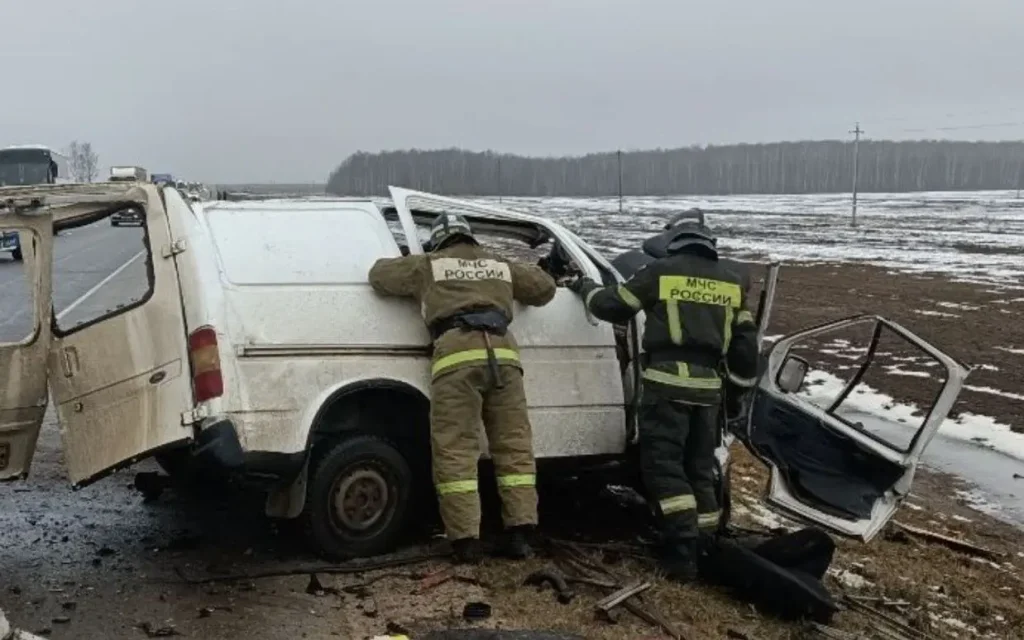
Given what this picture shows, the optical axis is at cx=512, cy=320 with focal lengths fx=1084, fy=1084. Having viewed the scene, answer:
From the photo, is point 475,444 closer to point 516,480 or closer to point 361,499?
point 516,480

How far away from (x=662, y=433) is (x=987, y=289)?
17743 mm

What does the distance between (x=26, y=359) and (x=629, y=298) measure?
294 cm

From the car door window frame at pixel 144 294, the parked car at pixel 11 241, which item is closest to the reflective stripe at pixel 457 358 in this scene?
the car door window frame at pixel 144 294

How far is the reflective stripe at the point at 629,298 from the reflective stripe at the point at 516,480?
1007 millimetres

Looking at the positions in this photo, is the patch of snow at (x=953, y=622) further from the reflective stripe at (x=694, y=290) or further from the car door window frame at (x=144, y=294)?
the car door window frame at (x=144, y=294)

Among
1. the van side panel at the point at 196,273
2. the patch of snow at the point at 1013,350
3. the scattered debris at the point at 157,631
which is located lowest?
the patch of snow at the point at 1013,350

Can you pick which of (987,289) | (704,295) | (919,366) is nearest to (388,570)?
(704,295)

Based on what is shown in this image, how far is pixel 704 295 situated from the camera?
5508 mm

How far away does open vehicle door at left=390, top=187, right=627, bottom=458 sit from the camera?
5621 mm

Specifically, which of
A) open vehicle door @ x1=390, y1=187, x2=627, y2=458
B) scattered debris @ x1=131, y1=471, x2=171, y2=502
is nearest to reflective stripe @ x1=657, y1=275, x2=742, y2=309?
open vehicle door @ x1=390, y1=187, x2=627, y2=458

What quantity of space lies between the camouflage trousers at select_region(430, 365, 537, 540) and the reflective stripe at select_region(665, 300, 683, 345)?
821 millimetres

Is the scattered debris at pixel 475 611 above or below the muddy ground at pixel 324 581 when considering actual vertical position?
above

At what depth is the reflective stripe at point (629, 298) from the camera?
547cm

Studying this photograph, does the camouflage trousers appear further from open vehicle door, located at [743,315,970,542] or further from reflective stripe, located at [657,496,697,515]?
open vehicle door, located at [743,315,970,542]
